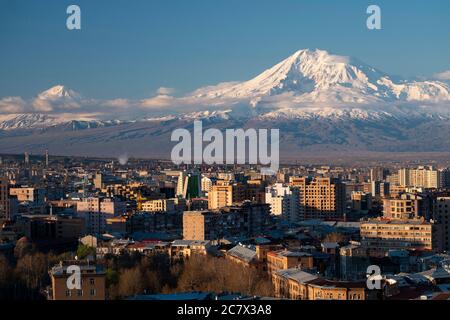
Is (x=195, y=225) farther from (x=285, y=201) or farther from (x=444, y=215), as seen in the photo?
(x=285, y=201)

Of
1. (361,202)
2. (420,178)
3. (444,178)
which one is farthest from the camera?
(420,178)

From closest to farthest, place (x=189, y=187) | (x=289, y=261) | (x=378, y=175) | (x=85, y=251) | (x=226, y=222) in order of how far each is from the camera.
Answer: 1. (x=289, y=261)
2. (x=85, y=251)
3. (x=226, y=222)
4. (x=189, y=187)
5. (x=378, y=175)

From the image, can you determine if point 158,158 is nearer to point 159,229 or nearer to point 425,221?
point 159,229

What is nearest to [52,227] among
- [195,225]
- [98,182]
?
[195,225]

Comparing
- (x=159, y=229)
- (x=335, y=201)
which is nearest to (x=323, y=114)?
(x=335, y=201)

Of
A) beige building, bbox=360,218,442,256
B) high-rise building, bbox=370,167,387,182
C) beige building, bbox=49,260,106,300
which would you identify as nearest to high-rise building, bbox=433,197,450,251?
beige building, bbox=360,218,442,256
